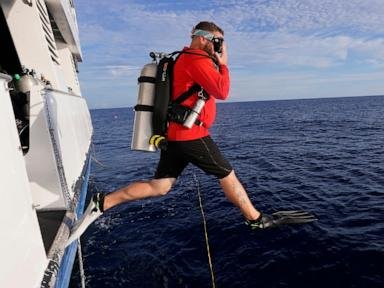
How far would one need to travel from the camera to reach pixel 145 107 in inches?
192

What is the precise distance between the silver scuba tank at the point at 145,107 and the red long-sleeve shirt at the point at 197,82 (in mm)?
297

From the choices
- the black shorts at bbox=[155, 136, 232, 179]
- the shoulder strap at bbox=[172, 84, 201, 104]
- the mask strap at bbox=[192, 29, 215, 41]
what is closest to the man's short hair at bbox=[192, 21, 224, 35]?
the mask strap at bbox=[192, 29, 215, 41]

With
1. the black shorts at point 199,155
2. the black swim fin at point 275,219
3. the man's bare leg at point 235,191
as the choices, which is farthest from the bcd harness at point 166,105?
the black swim fin at point 275,219

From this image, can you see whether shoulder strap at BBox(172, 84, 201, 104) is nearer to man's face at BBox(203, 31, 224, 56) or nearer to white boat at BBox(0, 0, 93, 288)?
man's face at BBox(203, 31, 224, 56)

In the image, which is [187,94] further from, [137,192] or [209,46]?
[137,192]

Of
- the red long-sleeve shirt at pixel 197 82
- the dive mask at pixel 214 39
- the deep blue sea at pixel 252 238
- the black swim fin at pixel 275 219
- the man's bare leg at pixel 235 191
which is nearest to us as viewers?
the red long-sleeve shirt at pixel 197 82

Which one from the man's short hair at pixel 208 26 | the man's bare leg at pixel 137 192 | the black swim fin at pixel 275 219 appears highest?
the man's short hair at pixel 208 26

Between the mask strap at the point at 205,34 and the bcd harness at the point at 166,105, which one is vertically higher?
the mask strap at the point at 205,34

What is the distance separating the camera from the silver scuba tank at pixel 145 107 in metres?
4.84

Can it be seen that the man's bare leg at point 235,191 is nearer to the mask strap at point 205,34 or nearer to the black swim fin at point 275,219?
the black swim fin at point 275,219

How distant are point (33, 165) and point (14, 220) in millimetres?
2567

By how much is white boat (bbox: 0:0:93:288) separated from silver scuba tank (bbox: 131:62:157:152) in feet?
5.08

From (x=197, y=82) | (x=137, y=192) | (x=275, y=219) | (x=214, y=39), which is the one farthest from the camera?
(x=275, y=219)

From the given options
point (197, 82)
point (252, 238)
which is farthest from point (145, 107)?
point (252, 238)
